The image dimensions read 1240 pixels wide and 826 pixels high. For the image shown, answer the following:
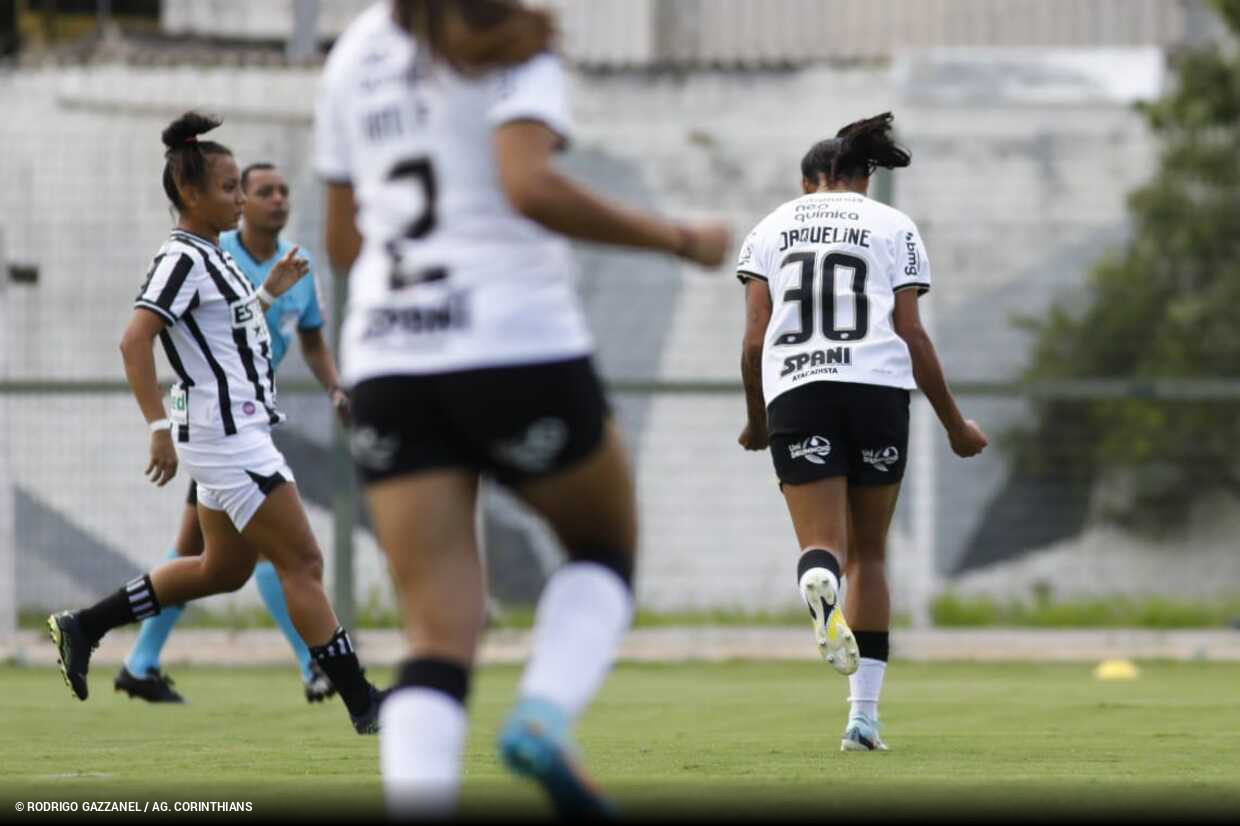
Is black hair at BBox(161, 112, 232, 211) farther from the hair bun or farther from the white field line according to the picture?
the white field line

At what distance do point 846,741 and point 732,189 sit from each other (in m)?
11.4

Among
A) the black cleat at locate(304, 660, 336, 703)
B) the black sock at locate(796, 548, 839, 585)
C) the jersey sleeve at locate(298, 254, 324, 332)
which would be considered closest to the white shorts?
the black cleat at locate(304, 660, 336, 703)

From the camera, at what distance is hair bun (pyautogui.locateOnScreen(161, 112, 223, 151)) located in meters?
7.47

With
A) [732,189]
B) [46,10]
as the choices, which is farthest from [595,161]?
[46,10]

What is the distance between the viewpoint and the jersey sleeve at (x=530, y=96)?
390cm

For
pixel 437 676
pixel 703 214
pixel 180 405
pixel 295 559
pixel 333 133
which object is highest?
pixel 703 214

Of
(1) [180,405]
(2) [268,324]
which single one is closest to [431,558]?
(1) [180,405]

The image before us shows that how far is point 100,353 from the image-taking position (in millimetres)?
14453

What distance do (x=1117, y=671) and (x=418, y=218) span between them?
27.1 feet

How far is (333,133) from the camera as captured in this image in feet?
13.8

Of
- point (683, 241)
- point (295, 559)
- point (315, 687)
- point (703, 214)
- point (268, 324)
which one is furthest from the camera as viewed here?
point (703, 214)

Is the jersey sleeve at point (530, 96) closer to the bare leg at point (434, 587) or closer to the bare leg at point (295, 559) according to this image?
the bare leg at point (434, 587)

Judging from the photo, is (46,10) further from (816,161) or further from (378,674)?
(816,161)

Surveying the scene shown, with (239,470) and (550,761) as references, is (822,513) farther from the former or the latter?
(550,761)
